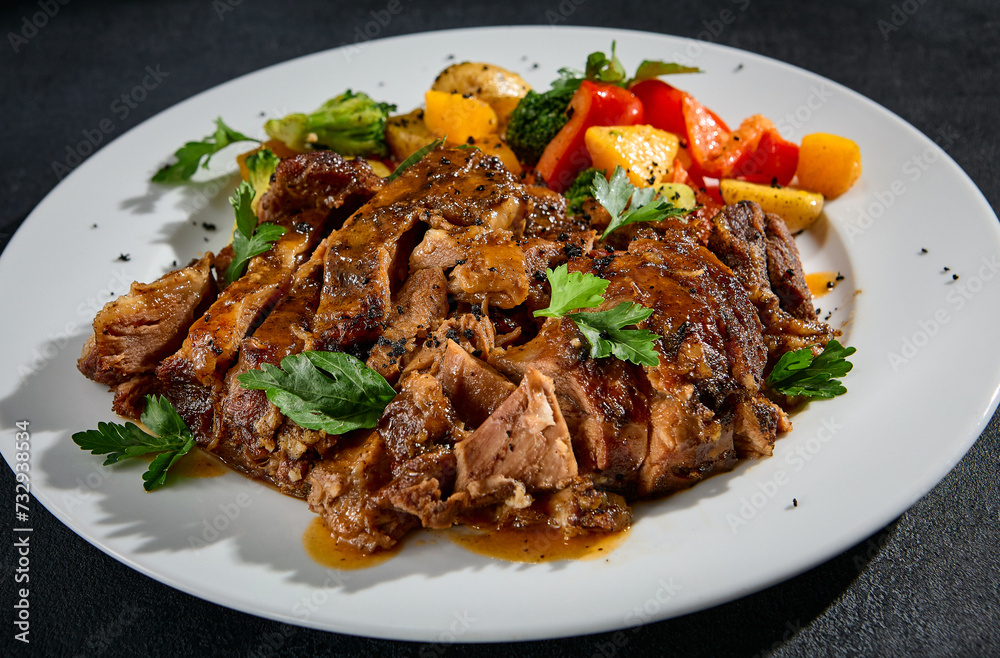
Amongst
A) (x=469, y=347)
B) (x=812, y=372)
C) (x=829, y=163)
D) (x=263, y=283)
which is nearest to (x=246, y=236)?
(x=263, y=283)

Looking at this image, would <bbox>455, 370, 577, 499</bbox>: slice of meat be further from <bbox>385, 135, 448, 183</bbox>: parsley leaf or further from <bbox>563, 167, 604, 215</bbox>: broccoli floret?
<bbox>563, 167, 604, 215</bbox>: broccoli floret

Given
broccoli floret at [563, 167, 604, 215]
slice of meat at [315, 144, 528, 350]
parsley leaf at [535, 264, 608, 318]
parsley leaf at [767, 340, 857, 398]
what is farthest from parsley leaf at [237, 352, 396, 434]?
broccoli floret at [563, 167, 604, 215]

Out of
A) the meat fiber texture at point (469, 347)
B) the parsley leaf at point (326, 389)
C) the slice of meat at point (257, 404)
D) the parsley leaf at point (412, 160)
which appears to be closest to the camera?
the meat fiber texture at point (469, 347)

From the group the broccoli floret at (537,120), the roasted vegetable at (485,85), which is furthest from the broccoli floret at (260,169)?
the broccoli floret at (537,120)

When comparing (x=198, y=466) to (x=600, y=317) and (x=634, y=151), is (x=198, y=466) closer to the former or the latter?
(x=600, y=317)

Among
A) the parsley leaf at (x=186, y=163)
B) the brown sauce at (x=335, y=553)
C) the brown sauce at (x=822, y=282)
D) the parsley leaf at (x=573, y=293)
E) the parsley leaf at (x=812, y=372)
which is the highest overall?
the parsley leaf at (x=186, y=163)

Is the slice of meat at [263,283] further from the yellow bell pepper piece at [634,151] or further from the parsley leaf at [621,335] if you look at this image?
the parsley leaf at [621,335]
